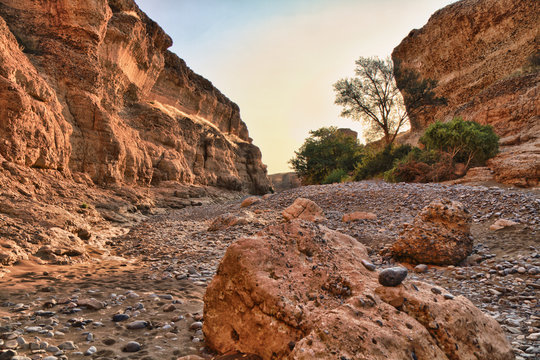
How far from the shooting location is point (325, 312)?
189cm

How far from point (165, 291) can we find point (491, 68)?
1593 inches

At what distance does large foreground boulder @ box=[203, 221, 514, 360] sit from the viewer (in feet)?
5.24

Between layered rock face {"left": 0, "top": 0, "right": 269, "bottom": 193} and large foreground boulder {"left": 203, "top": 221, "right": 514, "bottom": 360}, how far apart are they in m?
10.3

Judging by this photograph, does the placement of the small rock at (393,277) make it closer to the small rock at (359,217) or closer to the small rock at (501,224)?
the small rock at (501,224)

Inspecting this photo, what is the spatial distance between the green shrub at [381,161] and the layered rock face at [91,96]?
1458cm

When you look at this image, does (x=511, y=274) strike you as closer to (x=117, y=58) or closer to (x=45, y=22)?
(x=45, y=22)

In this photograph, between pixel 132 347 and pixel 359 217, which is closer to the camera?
pixel 132 347

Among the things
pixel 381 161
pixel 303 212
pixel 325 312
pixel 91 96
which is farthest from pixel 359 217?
pixel 381 161

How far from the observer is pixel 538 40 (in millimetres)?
25797

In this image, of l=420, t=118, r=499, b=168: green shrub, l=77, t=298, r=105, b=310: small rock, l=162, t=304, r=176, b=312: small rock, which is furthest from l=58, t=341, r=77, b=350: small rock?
l=420, t=118, r=499, b=168: green shrub

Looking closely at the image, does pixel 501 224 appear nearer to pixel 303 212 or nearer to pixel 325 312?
pixel 303 212

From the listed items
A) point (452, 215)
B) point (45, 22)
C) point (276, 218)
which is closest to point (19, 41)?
point (45, 22)

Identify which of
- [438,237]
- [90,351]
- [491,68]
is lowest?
[438,237]

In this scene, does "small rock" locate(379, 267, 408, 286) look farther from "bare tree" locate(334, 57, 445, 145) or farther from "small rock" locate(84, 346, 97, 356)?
"bare tree" locate(334, 57, 445, 145)
